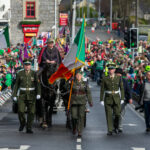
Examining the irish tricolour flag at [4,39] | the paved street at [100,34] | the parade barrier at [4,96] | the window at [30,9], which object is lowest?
the paved street at [100,34]

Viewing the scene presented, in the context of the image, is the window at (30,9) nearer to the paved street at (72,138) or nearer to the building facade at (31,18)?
the building facade at (31,18)

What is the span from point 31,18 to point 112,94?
161 ft

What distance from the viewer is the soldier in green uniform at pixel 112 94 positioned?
16.8 m

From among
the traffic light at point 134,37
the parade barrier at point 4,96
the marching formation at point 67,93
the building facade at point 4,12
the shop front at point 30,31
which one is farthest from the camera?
the building facade at point 4,12

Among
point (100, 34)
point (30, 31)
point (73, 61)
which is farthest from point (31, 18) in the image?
point (73, 61)

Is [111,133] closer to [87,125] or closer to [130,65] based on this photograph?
[87,125]

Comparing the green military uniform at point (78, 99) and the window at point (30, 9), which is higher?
the window at point (30, 9)

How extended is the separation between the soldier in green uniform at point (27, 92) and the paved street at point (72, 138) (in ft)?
1.51

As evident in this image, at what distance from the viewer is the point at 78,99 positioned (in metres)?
16.7

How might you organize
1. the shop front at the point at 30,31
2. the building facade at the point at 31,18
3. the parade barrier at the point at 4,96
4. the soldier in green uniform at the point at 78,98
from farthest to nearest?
the shop front at the point at 30,31
the building facade at the point at 31,18
the parade barrier at the point at 4,96
the soldier in green uniform at the point at 78,98

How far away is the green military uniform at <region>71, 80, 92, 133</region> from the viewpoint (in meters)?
16.6

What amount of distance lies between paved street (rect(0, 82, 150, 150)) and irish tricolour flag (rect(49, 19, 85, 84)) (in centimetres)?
146

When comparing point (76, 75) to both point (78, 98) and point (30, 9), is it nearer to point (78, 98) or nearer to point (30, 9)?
point (78, 98)

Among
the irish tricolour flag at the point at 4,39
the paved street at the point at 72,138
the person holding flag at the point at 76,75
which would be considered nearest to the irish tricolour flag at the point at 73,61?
the person holding flag at the point at 76,75
